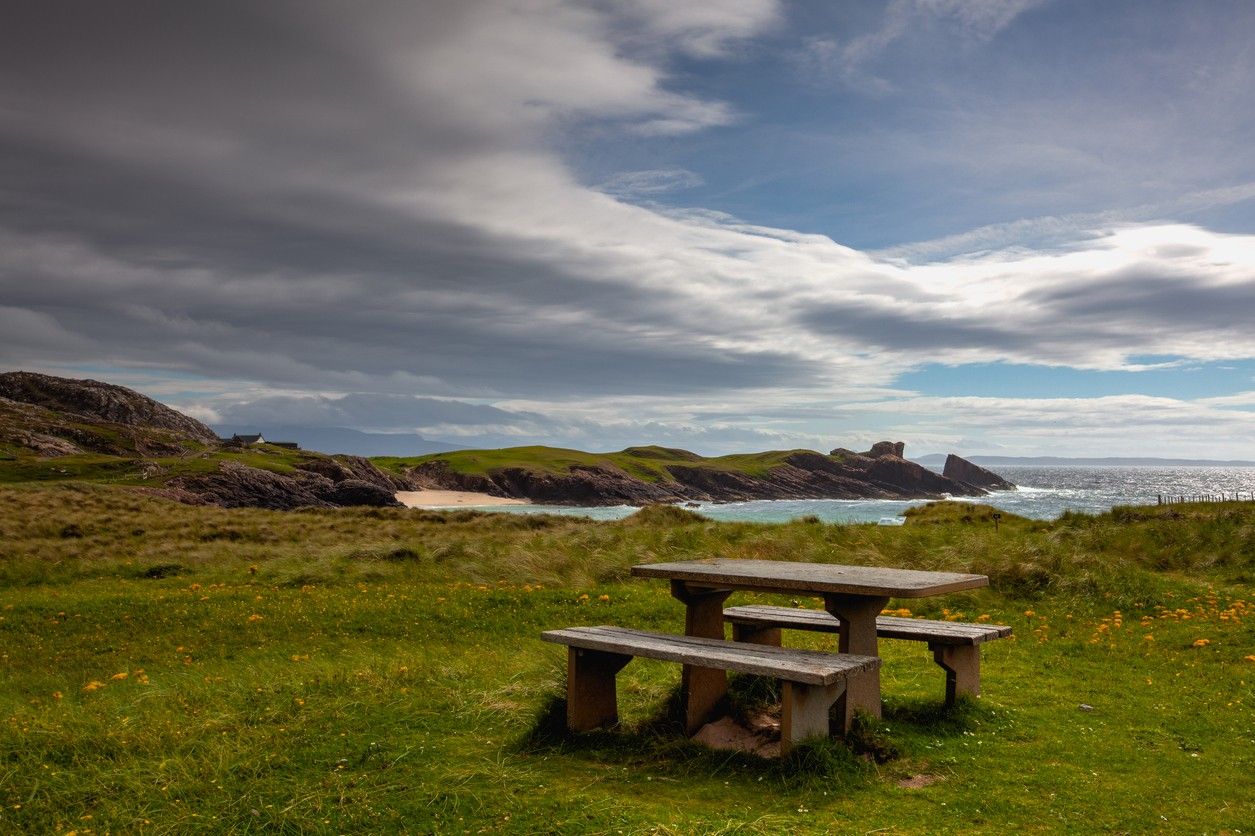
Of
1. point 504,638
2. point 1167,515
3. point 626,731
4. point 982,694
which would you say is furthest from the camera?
point 1167,515

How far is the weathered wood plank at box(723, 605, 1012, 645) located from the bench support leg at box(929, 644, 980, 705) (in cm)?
9

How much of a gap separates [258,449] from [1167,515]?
102m

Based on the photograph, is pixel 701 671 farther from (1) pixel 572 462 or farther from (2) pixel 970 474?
(2) pixel 970 474

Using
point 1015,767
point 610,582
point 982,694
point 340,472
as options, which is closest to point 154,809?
point 1015,767

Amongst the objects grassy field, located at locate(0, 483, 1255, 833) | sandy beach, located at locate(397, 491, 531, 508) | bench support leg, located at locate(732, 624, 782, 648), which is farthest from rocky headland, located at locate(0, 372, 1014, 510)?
bench support leg, located at locate(732, 624, 782, 648)

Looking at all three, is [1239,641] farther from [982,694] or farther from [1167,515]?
[1167,515]

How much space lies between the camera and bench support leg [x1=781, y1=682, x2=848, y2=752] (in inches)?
239

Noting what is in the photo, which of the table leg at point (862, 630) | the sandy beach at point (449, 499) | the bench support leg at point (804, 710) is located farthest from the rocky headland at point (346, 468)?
the bench support leg at point (804, 710)

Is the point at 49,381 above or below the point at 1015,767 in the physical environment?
above

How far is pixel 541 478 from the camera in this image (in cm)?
10838

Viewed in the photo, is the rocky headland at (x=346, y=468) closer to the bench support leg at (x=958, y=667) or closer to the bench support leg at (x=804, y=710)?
the bench support leg at (x=958, y=667)

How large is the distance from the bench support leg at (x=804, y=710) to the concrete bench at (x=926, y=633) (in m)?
1.30

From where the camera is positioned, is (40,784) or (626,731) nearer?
(40,784)

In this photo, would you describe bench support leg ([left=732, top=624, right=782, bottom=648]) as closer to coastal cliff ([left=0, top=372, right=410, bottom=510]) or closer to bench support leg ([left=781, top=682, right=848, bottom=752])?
bench support leg ([left=781, top=682, right=848, bottom=752])
